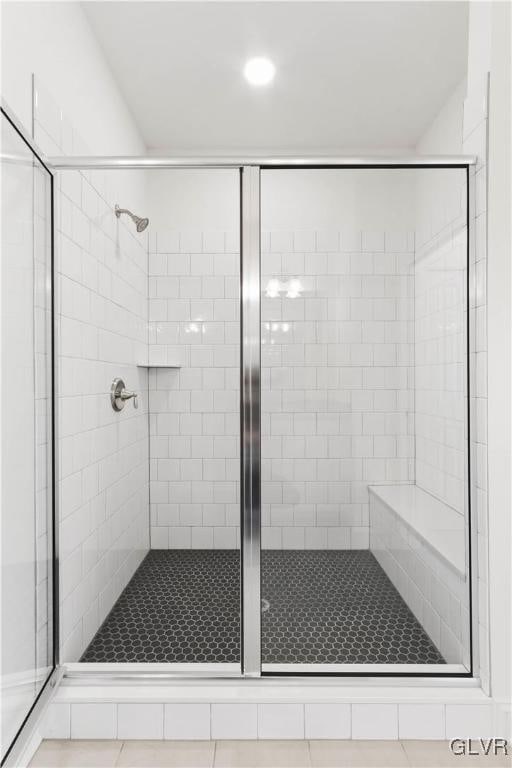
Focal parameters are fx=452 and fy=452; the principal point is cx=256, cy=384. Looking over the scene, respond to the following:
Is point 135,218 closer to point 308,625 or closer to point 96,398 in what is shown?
point 96,398

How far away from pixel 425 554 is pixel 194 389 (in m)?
1.03

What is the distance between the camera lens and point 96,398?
1803 mm

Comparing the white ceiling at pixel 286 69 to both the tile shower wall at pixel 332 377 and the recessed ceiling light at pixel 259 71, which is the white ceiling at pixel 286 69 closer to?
the recessed ceiling light at pixel 259 71

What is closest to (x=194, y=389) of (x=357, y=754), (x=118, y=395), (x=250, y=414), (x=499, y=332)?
(x=250, y=414)

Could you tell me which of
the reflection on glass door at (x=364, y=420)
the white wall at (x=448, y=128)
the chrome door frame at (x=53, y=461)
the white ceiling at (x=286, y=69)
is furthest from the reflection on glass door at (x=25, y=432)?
the white wall at (x=448, y=128)

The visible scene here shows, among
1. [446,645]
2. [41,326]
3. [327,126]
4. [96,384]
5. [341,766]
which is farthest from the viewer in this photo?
[327,126]

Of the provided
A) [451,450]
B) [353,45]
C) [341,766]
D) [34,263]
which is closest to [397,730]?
[341,766]

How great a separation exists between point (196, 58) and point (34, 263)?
1425 mm

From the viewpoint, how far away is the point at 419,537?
5.31 feet

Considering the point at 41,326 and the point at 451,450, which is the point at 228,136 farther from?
the point at 451,450

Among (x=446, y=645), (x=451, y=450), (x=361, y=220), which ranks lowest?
(x=446, y=645)

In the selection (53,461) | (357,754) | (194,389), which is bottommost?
(357,754)

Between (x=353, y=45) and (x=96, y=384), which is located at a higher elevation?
(x=353, y=45)

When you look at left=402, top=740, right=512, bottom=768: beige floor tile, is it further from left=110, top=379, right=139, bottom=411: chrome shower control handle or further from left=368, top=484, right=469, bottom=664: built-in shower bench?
left=110, top=379, right=139, bottom=411: chrome shower control handle
